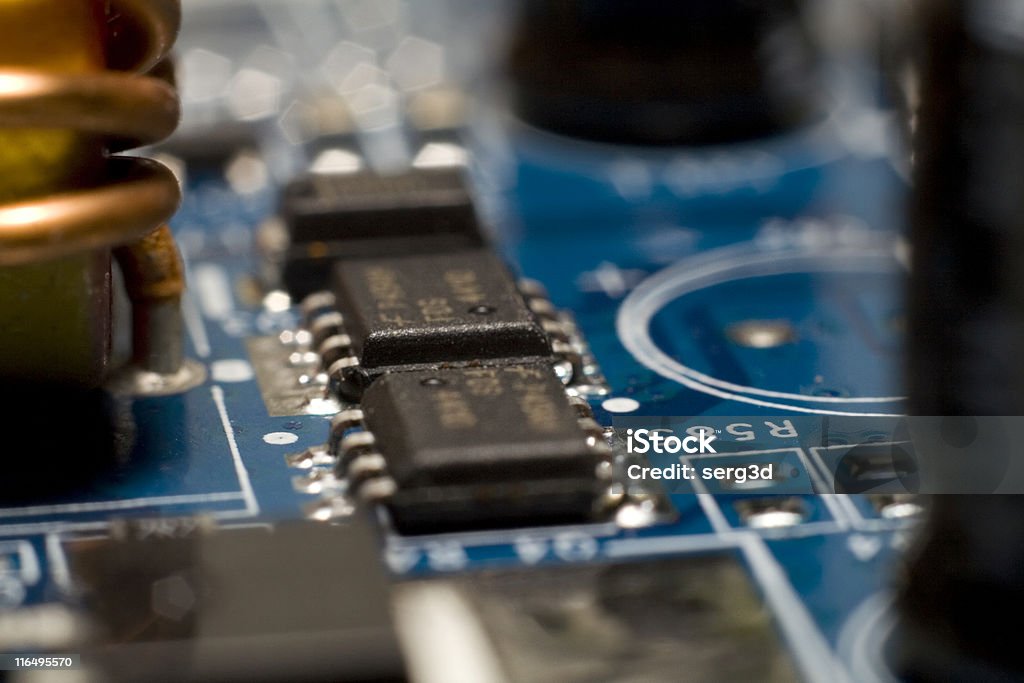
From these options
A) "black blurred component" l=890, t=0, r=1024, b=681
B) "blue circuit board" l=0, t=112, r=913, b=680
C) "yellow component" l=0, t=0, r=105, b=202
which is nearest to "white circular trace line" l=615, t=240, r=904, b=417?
"blue circuit board" l=0, t=112, r=913, b=680

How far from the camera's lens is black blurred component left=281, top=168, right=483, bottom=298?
1.76 metres

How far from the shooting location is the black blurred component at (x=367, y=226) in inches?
69.3

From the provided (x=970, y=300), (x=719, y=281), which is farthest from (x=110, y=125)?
(x=719, y=281)

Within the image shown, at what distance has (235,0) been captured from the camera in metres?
2.68

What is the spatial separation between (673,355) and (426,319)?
0.27 m

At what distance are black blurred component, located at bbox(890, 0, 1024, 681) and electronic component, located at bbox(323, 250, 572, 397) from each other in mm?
523

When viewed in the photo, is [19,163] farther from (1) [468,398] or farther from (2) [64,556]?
(1) [468,398]

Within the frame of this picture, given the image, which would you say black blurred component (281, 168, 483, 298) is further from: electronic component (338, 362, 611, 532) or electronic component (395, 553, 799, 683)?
electronic component (395, 553, 799, 683)

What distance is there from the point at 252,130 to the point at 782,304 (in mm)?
829

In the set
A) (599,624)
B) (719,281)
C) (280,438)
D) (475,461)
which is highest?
(719,281)

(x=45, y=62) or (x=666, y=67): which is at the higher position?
(x=666, y=67)

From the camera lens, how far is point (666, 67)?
7.18 feet

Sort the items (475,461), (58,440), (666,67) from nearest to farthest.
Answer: (475,461)
(58,440)
(666,67)

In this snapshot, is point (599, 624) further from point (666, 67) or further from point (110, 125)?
point (666, 67)
